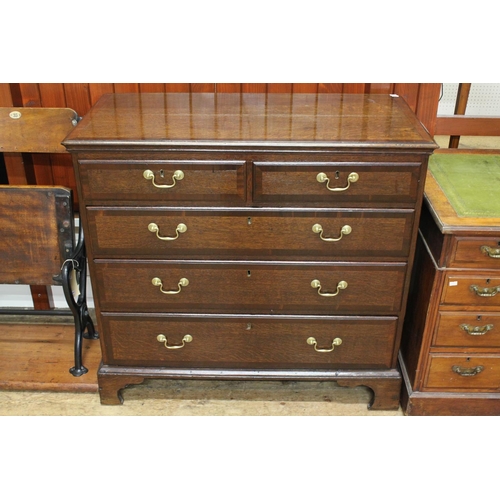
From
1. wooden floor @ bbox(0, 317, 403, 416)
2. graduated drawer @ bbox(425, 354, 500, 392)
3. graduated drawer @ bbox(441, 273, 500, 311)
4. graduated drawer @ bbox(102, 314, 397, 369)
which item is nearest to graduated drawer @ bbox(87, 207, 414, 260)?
graduated drawer @ bbox(441, 273, 500, 311)

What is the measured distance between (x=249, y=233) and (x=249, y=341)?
53 cm

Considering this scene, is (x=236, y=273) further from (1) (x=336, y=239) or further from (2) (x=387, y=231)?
(2) (x=387, y=231)

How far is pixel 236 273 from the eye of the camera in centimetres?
226

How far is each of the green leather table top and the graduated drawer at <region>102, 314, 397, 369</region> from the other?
570 millimetres

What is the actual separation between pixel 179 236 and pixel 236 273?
280mm

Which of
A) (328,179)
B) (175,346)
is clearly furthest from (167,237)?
(328,179)

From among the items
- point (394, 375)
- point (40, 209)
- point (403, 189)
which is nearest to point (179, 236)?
point (40, 209)

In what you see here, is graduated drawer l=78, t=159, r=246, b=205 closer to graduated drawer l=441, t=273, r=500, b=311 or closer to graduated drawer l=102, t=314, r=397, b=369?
graduated drawer l=102, t=314, r=397, b=369

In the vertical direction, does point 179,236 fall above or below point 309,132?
below

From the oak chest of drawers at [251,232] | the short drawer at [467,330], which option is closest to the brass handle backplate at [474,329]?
the short drawer at [467,330]

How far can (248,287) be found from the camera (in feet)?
7.53

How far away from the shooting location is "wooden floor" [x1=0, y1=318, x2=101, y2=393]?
2664 mm

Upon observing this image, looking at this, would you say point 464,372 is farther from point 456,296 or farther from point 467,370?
point 456,296

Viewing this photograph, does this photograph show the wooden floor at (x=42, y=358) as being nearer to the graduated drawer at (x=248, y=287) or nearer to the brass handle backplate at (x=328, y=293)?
the graduated drawer at (x=248, y=287)
